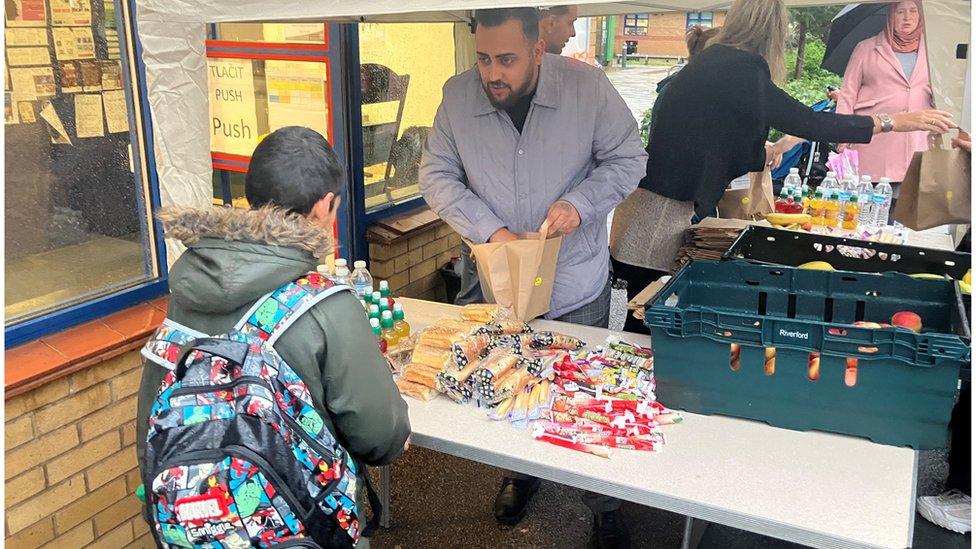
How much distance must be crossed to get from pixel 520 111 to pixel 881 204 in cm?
262

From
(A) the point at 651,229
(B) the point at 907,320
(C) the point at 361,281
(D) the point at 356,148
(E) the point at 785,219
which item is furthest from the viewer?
(E) the point at 785,219

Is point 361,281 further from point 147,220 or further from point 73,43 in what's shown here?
point 73,43

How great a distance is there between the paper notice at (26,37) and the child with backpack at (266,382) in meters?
1.36

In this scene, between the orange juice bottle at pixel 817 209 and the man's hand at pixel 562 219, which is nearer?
the man's hand at pixel 562 219

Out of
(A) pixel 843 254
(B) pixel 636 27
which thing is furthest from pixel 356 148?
(B) pixel 636 27

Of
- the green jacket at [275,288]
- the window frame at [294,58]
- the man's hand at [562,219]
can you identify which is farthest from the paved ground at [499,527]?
the green jacket at [275,288]

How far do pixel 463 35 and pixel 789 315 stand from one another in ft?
Answer: 10.1

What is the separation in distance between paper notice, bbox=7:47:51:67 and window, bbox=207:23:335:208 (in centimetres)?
104

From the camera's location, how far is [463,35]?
484 centimetres

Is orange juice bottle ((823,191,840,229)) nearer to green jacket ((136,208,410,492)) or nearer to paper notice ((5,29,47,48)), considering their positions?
green jacket ((136,208,410,492))

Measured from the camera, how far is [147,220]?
3.05m

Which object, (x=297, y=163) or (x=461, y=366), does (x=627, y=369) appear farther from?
(x=297, y=163)

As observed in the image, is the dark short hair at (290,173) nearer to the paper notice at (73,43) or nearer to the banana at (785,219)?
the paper notice at (73,43)

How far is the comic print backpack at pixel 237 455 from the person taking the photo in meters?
1.48
